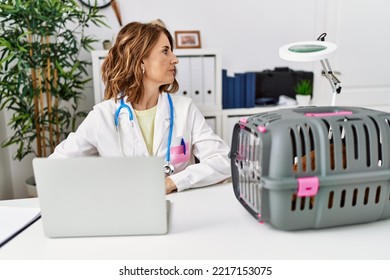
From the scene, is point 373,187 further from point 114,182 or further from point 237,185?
point 114,182

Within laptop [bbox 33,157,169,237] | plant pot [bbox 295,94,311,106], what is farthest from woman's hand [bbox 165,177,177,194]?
plant pot [bbox 295,94,311,106]

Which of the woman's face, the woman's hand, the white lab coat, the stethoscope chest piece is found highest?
the woman's face

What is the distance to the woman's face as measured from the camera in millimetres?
1616

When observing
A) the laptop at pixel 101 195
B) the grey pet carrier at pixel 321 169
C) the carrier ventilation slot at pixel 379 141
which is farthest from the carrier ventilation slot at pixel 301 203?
the laptop at pixel 101 195

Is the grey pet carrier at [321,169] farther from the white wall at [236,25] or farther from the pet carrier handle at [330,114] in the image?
the white wall at [236,25]

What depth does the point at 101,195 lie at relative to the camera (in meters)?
0.85

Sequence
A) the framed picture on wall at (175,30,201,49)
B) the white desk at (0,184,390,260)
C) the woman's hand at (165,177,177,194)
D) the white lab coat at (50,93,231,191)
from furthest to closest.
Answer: the framed picture on wall at (175,30,201,49)
the white lab coat at (50,93,231,191)
the woman's hand at (165,177,177,194)
the white desk at (0,184,390,260)

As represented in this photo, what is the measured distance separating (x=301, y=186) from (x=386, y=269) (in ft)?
0.76

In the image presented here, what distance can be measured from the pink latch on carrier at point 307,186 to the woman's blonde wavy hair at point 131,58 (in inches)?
39.6

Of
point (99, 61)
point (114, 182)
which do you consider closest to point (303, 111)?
point (114, 182)

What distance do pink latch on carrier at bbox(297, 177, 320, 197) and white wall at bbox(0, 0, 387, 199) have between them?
6.47 ft

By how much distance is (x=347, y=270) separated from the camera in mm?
767

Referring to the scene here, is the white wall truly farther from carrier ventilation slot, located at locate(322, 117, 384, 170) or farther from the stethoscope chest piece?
carrier ventilation slot, located at locate(322, 117, 384, 170)

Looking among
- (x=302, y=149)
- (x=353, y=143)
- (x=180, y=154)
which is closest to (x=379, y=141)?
(x=353, y=143)
